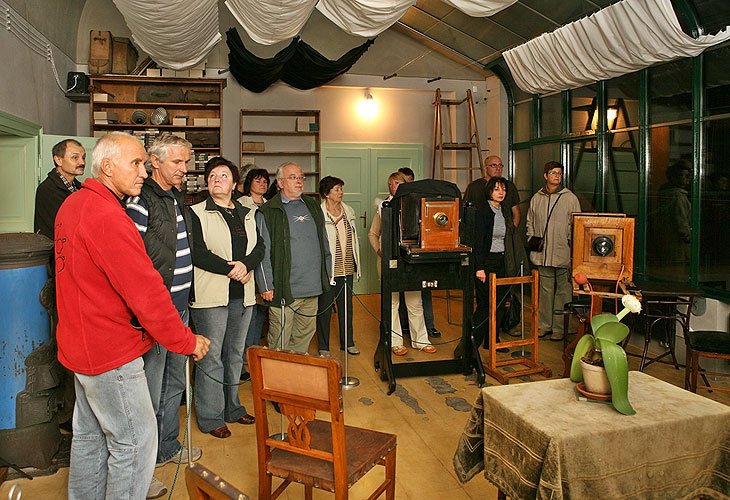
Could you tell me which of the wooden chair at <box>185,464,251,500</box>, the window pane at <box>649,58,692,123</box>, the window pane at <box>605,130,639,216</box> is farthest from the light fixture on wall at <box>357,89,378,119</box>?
the wooden chair at <box>185,464,251,500</box>

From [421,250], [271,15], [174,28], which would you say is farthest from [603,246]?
[174,28]

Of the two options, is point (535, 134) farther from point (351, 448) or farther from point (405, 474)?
point (351, 448)

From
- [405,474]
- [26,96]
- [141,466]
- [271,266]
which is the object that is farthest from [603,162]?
[26,96]

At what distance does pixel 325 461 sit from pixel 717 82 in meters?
4.43

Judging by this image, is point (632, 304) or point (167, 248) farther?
point (167, 248)

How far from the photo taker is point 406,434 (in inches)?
139

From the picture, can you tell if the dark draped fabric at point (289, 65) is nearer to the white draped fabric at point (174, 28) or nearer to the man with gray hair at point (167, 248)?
the white draped fabric at point (174, 28)

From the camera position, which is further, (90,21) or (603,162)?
(90,21)

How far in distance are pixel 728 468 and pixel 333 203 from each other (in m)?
3.50

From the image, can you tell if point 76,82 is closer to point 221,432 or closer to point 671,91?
point 221,432

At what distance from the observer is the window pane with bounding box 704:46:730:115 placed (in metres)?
4.55

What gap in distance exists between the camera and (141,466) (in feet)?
7.33

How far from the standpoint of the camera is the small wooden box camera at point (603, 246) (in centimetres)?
381

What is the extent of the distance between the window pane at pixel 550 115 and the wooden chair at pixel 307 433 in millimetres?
5471
